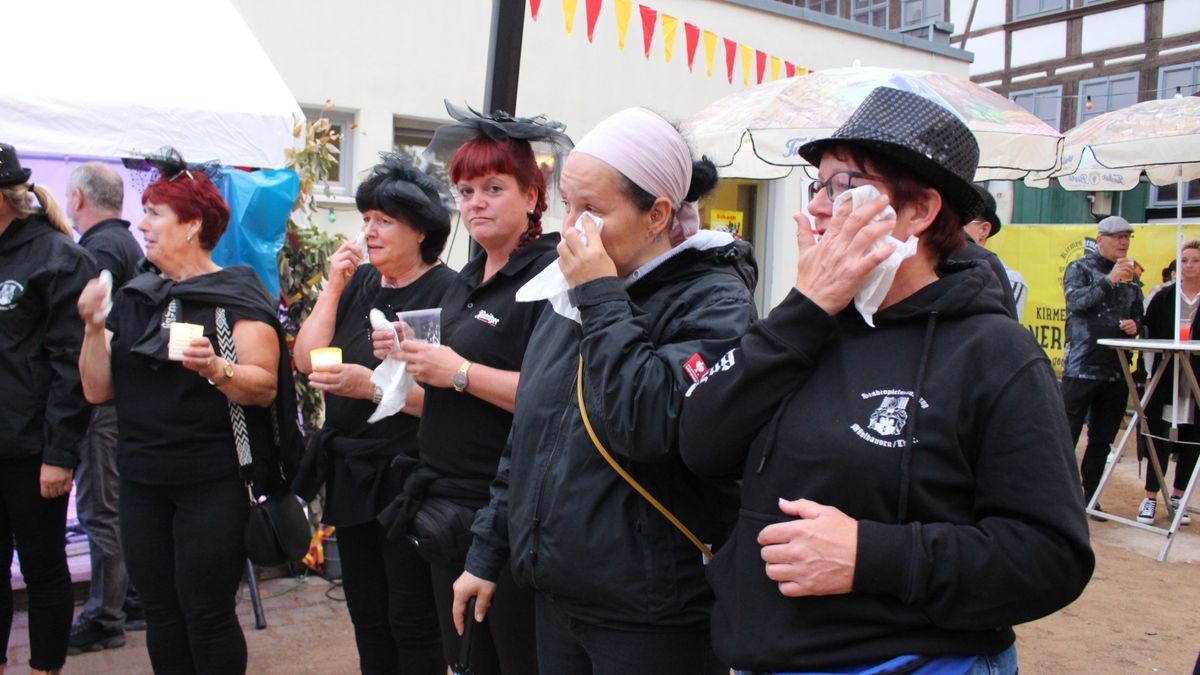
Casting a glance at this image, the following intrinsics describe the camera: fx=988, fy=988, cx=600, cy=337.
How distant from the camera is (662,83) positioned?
36.4 ft

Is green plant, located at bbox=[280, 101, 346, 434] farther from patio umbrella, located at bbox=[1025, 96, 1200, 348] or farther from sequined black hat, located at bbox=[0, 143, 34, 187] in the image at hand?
patio umbrella, located at bbox=[1025, 96, 1200, 348]

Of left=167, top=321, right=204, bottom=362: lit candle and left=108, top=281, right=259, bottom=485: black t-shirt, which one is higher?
left=167, top=321, right=204, bottom=362: lit candle

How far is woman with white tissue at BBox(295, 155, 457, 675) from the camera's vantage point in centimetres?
312

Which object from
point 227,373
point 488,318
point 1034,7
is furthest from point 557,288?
point 1034,7

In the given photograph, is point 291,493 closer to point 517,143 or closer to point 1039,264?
point 517,143

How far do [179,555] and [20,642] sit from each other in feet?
6.52

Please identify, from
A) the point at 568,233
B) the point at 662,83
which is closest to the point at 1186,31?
the point at 662,83

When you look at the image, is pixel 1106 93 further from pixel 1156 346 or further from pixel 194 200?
pixel 194 200

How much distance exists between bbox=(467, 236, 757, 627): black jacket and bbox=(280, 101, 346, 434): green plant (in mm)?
3485

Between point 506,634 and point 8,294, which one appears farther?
point 8,294

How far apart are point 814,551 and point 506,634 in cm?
129

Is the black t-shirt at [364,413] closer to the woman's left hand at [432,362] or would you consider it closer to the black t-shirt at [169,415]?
the black t-shirt at [169,415]

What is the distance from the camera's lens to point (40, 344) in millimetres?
3688

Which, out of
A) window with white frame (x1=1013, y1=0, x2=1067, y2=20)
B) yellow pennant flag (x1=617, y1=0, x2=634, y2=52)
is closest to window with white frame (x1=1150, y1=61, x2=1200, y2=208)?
window with white frame (x1=1013, y1=0, x2=1067, y2=20)
